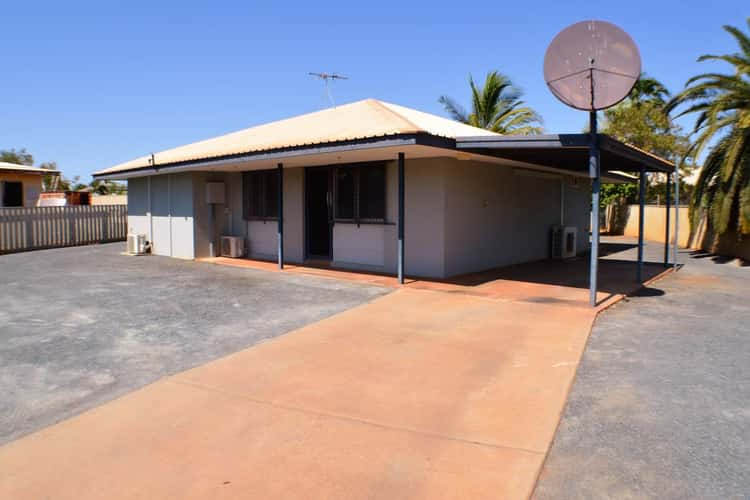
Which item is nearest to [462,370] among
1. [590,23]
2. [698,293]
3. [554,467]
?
[554,467]

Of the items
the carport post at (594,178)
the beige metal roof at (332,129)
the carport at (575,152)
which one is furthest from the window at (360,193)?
the carport post at (594,178)

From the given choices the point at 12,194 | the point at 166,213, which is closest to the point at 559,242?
the point at 166,213

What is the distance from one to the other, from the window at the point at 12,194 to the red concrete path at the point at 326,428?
22.8 metres

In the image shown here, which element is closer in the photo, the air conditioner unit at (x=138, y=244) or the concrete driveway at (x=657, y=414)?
the concrete driveway at (x=657, y=414)

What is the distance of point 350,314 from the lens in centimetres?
701

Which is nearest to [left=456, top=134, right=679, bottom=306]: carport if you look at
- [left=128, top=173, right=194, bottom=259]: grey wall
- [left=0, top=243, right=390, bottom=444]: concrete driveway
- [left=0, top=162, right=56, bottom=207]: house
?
[left=0, top=243, right=390, bottom=444]: concrete driveway

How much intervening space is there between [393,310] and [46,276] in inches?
304

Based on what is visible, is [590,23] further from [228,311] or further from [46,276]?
[46,276]

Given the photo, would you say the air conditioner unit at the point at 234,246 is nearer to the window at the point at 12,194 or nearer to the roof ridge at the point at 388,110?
the roof ridge at the point at 388,110

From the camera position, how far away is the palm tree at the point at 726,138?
1311cm

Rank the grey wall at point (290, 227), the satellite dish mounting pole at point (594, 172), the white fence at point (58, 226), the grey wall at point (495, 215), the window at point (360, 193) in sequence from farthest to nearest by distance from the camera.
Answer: the white fence at point (58, 226), the grey wall at point (290, 227), the window at point (360, 193), the grey wall at point (495, 215), the satellite dish mounting pole at point (594, 172)

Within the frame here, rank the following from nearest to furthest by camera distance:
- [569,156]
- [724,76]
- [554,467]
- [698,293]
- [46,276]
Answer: [554,467], [698,293], [569,156], [46,276], [724,76]

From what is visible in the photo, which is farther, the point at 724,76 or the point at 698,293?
the point at 724,76

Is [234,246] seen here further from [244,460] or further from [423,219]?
[244,460]
